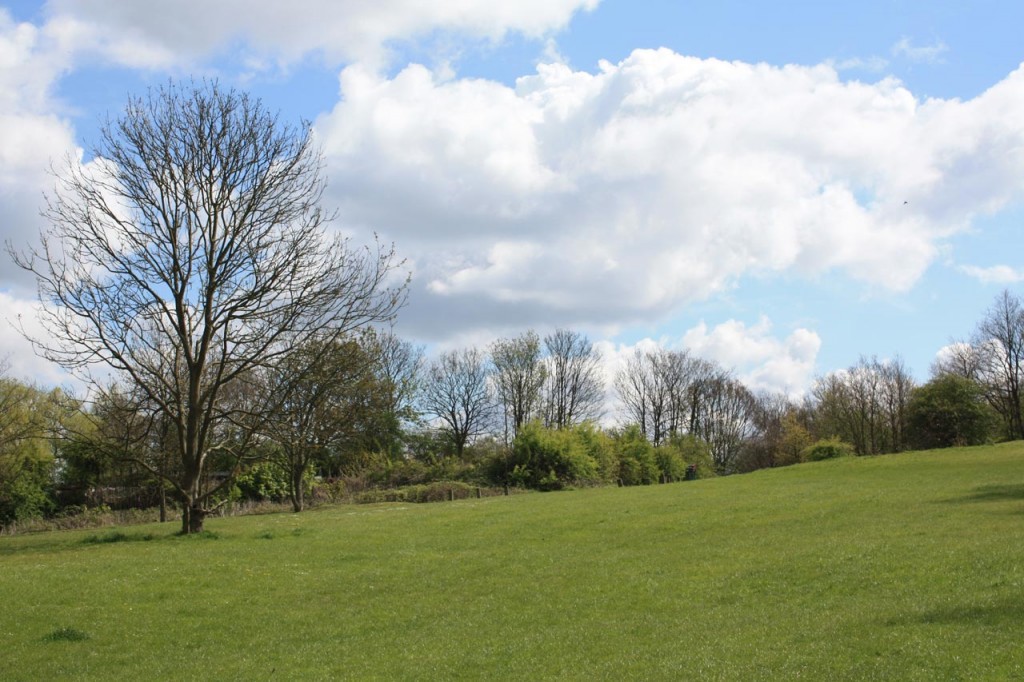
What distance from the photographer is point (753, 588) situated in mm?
14852

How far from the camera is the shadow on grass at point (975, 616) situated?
33.2 ft

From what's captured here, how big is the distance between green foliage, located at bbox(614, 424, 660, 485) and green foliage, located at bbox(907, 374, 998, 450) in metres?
21.0

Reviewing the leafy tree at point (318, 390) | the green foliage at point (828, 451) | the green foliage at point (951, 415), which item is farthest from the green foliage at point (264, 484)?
the green foliage at point (951, 415)

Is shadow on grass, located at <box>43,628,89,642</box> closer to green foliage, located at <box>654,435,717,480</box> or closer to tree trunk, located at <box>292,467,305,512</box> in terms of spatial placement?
tree trunk, located at <box>292,467,305,512</box>

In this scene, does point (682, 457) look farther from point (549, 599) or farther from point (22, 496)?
point (549, 599)

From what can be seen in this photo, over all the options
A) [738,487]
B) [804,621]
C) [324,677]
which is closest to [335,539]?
[324,677]

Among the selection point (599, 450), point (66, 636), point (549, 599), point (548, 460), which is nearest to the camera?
point (66, 636)

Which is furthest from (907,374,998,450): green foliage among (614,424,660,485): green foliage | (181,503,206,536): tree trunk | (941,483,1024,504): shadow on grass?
(181,503,206,536): tree trunk

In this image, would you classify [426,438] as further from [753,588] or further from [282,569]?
[753,588]

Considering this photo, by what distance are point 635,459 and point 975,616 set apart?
5316 cm

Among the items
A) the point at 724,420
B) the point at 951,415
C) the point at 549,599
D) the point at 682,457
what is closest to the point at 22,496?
the point at 549,599

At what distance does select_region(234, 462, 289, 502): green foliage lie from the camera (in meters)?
47.9

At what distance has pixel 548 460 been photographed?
5538 centimetres

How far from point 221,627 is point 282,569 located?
4.59 meters
